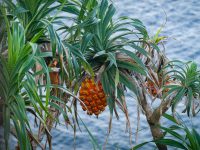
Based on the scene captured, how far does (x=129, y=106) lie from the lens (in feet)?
7.88

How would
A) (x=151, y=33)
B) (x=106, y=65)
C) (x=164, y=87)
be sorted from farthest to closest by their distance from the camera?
(x=151, y=33)
(x=164, y=87)
(x=106, y=65)

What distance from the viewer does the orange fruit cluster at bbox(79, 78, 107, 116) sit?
1.48 meters

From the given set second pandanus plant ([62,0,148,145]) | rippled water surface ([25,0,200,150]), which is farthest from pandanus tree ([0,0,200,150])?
rippled water surface ([25,0,200,150])

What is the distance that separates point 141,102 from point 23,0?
0.58 m

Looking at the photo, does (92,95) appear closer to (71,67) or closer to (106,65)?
(106,65)

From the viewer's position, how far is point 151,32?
9.11 ft

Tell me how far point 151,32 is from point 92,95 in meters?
1.36

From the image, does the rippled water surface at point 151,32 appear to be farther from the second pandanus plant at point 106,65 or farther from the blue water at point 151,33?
the second pandanus plant at point 106,65

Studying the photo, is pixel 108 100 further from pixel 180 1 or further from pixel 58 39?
pixel 180 1

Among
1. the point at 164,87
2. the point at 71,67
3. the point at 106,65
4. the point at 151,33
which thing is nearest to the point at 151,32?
the point at 151,33

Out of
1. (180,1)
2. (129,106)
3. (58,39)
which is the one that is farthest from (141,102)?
(180,1)

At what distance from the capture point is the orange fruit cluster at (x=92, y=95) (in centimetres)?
148

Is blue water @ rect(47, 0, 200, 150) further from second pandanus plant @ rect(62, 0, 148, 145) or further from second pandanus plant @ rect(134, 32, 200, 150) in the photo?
second pandanus plant @ rect(62, 0, 148, 145)

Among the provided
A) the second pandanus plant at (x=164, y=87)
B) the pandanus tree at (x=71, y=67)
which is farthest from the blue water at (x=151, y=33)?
the pandanus tree at (x=71, y=67)
